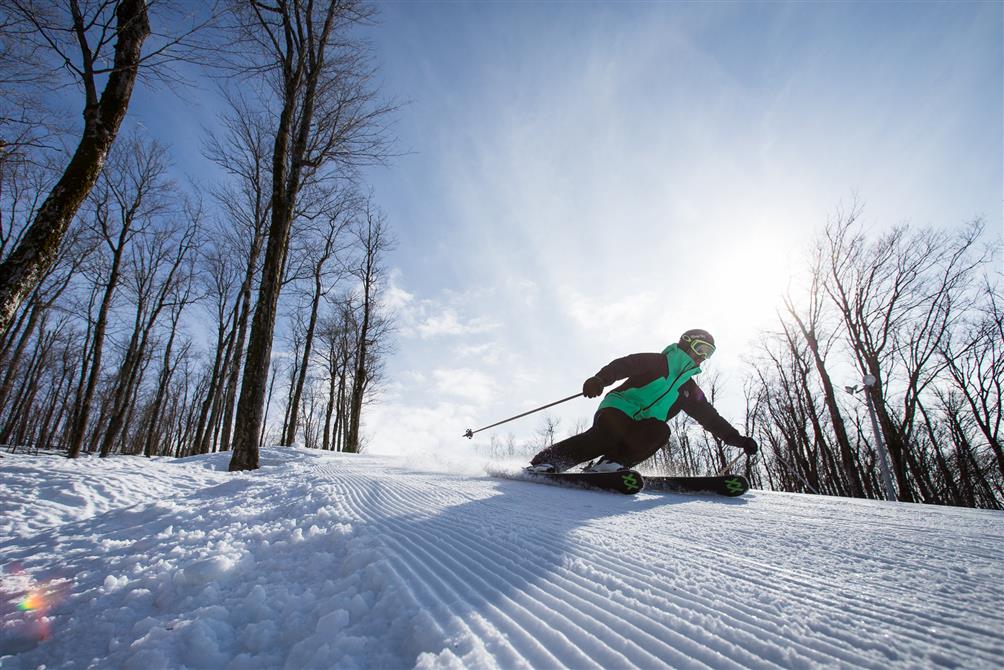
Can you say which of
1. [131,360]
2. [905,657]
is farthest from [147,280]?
[905,657]

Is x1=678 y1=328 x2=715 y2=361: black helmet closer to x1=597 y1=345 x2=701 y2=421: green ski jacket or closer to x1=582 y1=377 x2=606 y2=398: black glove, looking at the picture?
x1=597 y1=345 x2=701 y2=421: green ski jacket

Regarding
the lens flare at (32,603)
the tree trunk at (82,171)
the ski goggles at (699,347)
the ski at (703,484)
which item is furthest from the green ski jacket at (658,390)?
the tree trunk at (82,171)

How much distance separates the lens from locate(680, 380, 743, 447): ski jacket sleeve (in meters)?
4.04

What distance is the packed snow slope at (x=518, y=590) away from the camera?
80 centimetres

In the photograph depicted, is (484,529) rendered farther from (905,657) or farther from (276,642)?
(905,657)

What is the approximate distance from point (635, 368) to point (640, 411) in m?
0.46

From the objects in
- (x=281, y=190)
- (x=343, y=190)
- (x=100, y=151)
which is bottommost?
(x=100, y=151)

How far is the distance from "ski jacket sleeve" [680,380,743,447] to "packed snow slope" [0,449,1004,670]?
1.84m

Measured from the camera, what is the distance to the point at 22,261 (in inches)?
126

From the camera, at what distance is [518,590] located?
109cm

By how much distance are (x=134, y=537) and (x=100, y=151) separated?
387 cm

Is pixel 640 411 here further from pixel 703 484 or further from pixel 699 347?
pixel 703 484

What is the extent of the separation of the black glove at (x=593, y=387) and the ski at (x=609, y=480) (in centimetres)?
106

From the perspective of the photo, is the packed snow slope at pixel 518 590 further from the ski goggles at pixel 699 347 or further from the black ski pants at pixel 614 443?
the ski goggles at pixel 699 347
